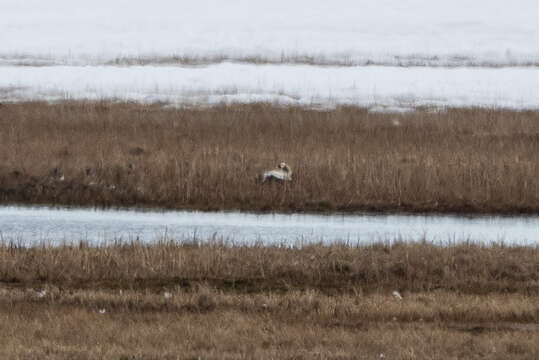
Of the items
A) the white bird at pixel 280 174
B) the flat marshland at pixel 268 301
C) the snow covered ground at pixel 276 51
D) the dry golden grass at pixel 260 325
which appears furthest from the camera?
the snow covered ground at pixel 276 51

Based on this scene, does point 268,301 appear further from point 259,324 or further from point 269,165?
point 269,165

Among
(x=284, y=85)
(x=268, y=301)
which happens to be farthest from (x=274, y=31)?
(x=268, y=301)

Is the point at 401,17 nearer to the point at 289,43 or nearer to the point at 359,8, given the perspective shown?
the point at 359,8

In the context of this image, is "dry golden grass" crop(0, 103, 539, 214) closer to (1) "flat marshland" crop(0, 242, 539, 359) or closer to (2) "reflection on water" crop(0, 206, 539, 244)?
(2) "reflection on water" crop(0, 206, 539, 244)

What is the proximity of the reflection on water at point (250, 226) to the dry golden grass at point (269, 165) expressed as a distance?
0.62 meters

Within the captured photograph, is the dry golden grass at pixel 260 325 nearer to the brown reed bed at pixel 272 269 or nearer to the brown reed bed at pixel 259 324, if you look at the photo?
the brown reed bed at pixel 259 324

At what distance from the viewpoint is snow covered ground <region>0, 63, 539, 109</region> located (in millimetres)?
34156

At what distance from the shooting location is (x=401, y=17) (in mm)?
61188

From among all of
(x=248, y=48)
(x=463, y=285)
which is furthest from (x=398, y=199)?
(x=248, y=48)

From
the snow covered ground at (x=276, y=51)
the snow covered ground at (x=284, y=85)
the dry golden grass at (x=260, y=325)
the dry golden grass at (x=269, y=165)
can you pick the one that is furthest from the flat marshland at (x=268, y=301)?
the snow covered ground at (x=276, y=51)

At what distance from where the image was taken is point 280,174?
71.0 feet

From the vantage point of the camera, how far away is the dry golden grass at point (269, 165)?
21.6m

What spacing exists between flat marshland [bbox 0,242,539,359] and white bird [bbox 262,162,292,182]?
289 inches

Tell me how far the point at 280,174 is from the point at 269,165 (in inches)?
39.9
